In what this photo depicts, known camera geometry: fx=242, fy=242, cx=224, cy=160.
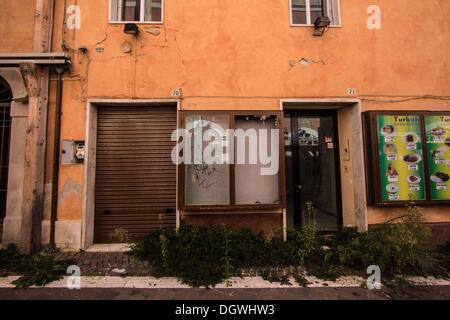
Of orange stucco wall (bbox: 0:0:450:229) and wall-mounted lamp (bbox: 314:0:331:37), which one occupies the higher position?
wall-mounted lamp (bbox: 314:0:331:37)

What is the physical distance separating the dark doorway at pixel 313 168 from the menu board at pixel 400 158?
1.02 meters

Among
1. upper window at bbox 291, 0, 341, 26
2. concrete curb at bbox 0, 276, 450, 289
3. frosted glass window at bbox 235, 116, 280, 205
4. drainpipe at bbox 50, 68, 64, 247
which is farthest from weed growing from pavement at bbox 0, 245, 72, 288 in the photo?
upper window at bbox 291, 0, 341, 26

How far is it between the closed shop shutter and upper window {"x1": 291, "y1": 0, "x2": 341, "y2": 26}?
12.1 ft

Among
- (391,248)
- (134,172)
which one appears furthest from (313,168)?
(134,172)

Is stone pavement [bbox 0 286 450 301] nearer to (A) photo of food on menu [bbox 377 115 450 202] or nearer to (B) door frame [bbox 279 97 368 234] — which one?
(B) door frame [bbox 279 97 368 234]

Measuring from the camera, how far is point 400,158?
5355 mm

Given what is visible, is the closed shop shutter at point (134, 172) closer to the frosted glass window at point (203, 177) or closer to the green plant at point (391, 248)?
the frosted glass window at point (203, 177)

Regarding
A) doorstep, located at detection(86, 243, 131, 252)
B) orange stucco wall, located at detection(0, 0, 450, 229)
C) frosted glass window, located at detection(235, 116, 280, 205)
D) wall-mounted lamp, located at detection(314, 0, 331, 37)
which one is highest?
wall-mounted lamp, located at detection(314, 0, 331, 37)

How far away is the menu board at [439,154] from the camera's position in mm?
5344

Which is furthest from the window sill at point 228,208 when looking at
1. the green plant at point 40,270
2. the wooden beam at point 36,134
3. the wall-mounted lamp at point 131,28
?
the wall-mounted lamp at point 131,28

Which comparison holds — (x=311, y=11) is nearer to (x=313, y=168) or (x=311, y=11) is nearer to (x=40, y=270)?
(x=313, y=168)

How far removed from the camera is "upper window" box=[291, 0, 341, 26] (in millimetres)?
5719
